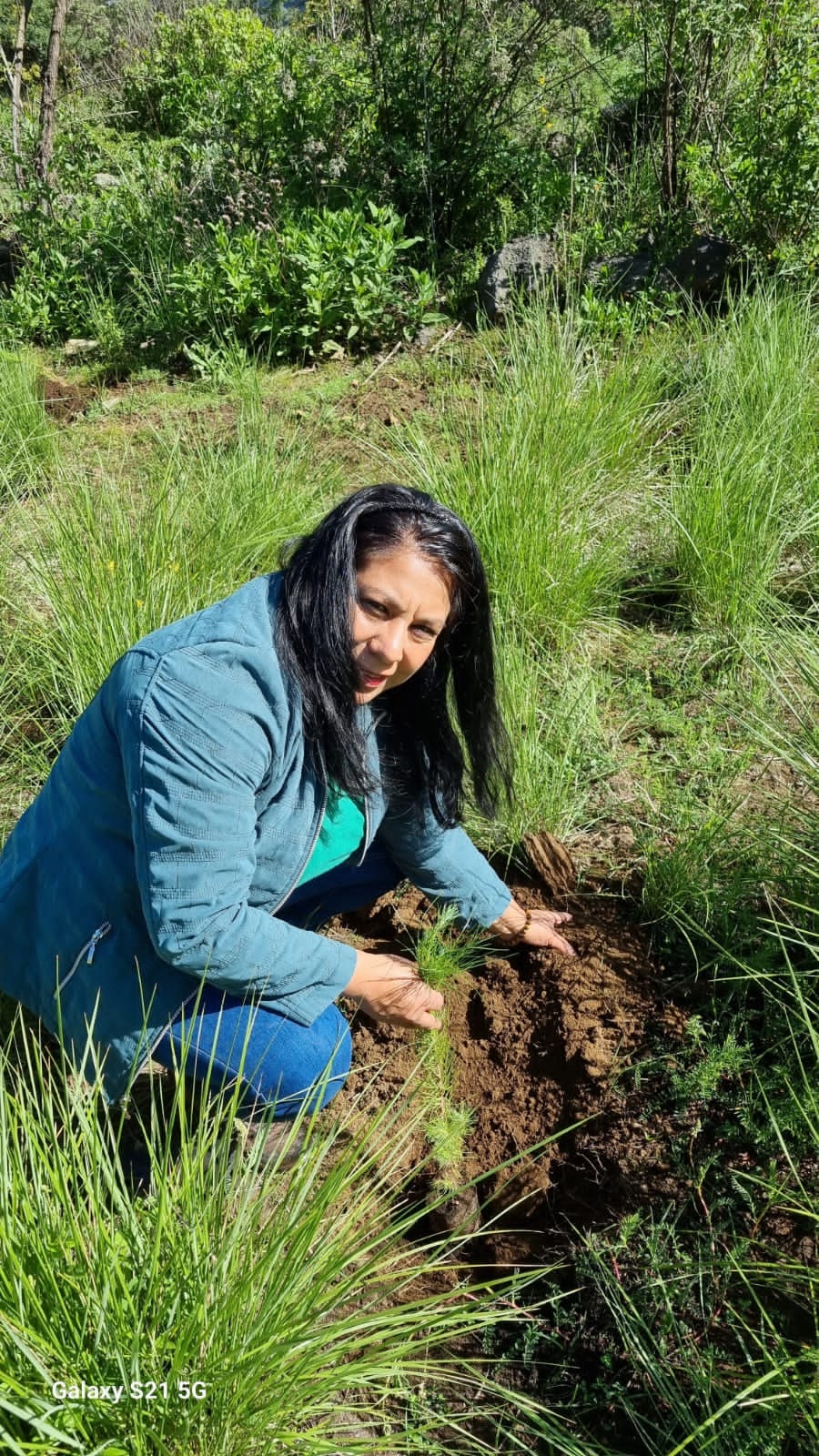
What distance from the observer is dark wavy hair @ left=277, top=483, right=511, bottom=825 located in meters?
1.58

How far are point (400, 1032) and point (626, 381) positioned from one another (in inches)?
99.2

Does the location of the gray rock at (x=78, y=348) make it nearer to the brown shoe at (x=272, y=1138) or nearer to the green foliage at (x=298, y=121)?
the green foliage at (x=298, y=121)

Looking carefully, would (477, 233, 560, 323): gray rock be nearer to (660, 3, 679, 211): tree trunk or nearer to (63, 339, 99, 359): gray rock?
(660, 3, 679, 211): tree trunk

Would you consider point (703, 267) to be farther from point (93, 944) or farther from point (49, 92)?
point (93, 944)

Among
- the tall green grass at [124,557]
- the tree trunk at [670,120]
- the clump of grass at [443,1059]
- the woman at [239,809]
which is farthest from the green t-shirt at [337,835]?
the tree trunk at [670,120]

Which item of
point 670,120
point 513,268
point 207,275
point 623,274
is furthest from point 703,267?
point 207,275

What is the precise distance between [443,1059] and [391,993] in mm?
352

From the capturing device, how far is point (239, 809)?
156 centimetres

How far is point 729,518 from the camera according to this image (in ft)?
10.0

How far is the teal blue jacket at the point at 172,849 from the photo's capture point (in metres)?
1.51

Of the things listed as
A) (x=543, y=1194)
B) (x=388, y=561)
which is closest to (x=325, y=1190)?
(x=543, y=1194)

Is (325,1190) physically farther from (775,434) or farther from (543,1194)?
(775,434)

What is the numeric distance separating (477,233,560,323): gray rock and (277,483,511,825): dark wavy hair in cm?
349

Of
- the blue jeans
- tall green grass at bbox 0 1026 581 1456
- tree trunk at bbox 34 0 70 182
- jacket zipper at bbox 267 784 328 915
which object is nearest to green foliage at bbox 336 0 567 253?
tree trunk at bbox 34 0 70 182
